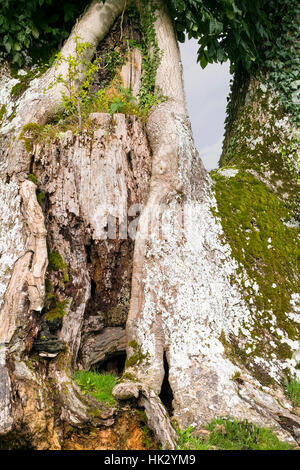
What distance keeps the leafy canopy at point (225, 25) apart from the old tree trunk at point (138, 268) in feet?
1.49

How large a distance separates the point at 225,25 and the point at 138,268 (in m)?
4.31

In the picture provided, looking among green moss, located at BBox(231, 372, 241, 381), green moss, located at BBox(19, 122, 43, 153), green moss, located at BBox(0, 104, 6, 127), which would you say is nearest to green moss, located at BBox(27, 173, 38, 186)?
green moss, located at BBox(19, 122, 43, 153)

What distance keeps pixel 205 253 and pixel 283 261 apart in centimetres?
121

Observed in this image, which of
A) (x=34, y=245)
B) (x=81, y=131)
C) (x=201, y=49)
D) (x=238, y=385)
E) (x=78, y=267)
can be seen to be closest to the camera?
(x=238, y=385)

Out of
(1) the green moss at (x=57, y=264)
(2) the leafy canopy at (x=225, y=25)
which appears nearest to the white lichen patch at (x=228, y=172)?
(2) the leafy canopy at (x=225, y=25)

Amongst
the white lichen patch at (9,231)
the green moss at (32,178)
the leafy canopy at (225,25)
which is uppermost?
the leafy canopy at (225,25)

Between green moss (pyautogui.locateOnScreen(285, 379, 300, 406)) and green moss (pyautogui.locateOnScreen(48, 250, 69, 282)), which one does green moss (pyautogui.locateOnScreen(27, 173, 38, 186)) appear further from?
green moss (pyautogui.locateOnScreen(285, 379, 300, 406))

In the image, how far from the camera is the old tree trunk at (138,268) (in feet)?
12.7

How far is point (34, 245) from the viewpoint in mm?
4457

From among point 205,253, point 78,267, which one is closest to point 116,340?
point 78,267

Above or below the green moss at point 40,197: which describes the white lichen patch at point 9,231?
below

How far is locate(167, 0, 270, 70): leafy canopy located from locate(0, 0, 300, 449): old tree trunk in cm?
45

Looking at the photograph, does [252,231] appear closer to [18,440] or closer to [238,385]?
[238,385]

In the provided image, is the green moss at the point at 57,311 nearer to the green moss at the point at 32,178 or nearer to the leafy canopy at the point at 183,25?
the green moss at the point at 32,178
